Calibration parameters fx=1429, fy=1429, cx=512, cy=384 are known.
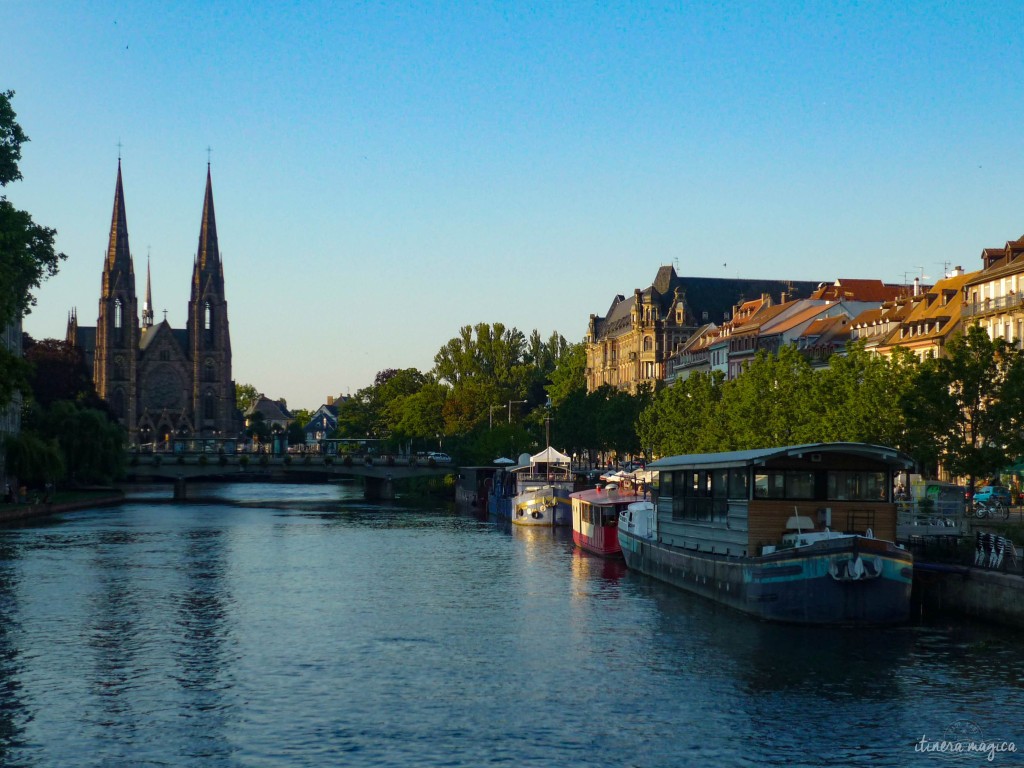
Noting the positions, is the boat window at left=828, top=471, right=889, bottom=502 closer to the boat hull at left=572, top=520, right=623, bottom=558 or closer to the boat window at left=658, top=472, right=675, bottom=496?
the boat window at left=658, top=472, right=675, bottom=496

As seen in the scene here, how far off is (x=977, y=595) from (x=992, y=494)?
32.6m

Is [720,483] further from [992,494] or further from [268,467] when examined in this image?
[268,467]

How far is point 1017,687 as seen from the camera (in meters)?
35.1

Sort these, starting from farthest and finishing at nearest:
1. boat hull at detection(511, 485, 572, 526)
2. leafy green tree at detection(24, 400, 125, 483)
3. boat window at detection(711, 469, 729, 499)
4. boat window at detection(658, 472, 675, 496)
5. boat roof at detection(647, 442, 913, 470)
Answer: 1. leafy green tree at detection(24, 400, 125, 483)
2. boat hull at detection(511, 485, 572, 526)
3. boat window at detection(658, 472, 675, 496)
4. boat window at detection(711, 469, 729, 499)
5. boat roof at detection(647, 442, 913, 470)

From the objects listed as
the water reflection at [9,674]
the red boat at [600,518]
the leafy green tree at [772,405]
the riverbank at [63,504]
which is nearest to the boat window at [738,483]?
the water reflection at [9,674]

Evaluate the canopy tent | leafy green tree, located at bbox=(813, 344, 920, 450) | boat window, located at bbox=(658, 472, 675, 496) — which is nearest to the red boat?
leafy green tree, located at bbox=(813, 344, 920, 450)

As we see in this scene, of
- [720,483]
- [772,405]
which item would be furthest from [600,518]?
[720,483]

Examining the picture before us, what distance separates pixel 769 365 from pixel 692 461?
4780 cm

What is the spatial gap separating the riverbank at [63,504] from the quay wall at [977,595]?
211 feet

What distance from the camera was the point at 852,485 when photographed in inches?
1861

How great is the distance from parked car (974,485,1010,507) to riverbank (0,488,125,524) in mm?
59801

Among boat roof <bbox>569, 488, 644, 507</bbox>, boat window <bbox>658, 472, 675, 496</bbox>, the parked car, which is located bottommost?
boat roof <bbox>569, 488, 644, 507</bbox>

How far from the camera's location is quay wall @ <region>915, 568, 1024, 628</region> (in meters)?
41.7

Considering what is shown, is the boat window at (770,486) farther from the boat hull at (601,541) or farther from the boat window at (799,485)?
the boat hull at (601,541)
